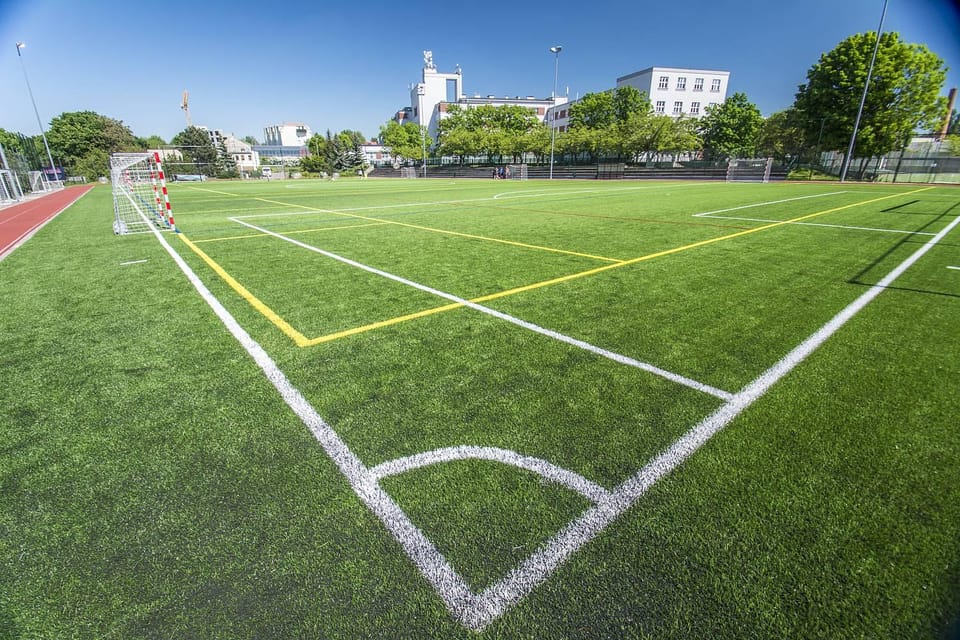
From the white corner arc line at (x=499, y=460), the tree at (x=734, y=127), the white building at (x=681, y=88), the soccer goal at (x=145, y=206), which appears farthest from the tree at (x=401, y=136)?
the white corner arc line at (x=499, y=460)

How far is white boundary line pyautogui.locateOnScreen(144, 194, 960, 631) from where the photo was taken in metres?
1.79

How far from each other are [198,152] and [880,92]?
327 ft

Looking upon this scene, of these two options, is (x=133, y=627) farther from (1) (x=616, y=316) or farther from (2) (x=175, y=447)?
(1) (x=616, y=316)

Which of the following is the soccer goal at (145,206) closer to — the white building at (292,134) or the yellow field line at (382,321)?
the yellow field line at (382,321)

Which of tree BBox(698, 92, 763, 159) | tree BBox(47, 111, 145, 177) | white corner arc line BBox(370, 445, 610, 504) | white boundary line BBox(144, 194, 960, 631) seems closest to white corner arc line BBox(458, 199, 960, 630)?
white boundary line BBox(144, 194, 960, 631)

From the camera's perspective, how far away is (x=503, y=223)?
1244cm

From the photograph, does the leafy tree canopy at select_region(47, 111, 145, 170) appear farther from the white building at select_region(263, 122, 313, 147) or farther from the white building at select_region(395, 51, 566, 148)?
the white building at select_region(263, 122, 313, 147)

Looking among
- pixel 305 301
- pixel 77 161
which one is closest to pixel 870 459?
pixel 305 301

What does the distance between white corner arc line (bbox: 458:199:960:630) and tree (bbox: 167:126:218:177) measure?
3700 inches

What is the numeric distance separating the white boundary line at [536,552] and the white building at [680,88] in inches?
3571

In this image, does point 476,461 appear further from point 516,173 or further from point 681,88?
point 681,88

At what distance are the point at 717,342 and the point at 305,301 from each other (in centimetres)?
478

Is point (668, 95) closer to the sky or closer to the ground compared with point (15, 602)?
closer to the sky

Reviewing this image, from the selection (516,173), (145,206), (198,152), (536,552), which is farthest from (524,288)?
(198,152)
